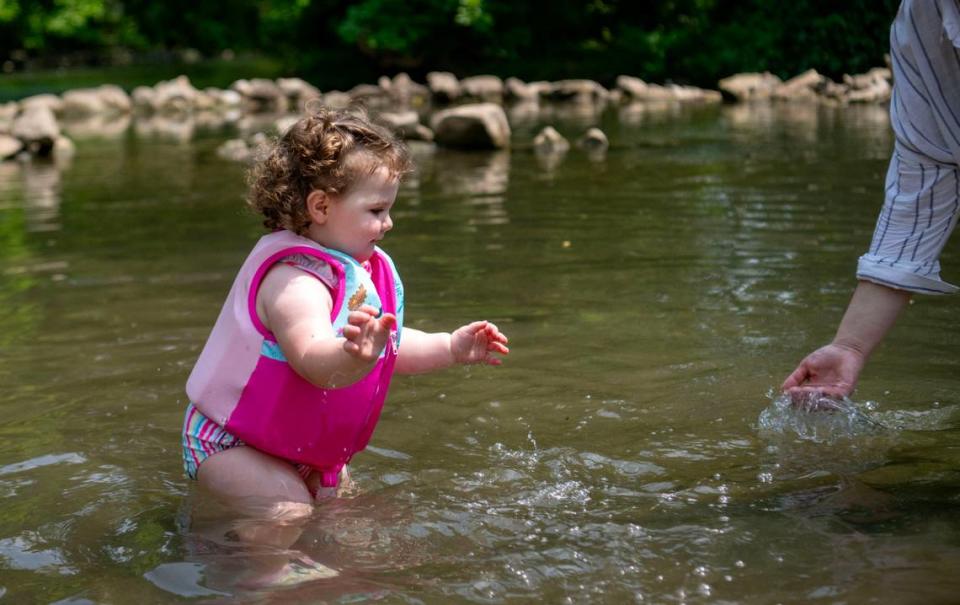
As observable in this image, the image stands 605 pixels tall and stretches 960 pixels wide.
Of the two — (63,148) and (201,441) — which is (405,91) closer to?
(63,148)

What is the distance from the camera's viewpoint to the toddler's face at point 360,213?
314 cm

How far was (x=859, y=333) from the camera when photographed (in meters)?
3.19

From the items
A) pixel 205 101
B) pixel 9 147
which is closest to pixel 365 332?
pixel 9 147

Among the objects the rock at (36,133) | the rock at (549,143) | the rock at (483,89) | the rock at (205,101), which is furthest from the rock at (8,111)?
the rock at (549,143)

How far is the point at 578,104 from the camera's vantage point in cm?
2091

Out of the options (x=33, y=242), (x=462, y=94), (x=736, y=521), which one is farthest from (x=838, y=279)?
(x=462, y=94)

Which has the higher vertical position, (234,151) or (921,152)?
(921,152)

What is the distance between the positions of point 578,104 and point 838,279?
15396 millimetres

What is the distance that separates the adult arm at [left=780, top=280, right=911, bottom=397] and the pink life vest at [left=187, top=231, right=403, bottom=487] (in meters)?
1.20

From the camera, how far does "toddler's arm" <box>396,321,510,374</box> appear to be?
10.7 feet

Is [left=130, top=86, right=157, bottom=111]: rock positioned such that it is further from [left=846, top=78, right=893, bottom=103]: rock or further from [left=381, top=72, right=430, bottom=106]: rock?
[left=846, top=78, right=893, bottom=103]: rock

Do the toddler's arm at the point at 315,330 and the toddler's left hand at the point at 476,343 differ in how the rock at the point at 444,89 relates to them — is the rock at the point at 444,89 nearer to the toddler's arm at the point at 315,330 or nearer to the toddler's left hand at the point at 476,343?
the toddler's left hand at the point at 476,343

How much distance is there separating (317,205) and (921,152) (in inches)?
61.3

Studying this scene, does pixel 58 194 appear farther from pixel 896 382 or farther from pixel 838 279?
pixel 896 382
